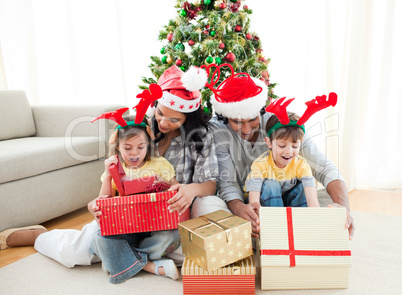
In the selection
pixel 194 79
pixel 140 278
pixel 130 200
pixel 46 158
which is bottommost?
pixel 140 278

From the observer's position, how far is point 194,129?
1.64 metres

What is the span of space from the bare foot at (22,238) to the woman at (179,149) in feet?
0.23

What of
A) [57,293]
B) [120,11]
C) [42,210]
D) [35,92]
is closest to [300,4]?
[120,11]

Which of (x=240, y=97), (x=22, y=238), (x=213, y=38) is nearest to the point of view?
(x=240, y=97)

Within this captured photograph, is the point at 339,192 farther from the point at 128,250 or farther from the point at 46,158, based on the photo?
the point at 46,158

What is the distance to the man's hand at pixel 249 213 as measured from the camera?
146 cm

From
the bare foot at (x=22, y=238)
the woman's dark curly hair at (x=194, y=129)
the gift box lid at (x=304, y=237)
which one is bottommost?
the bare foot at (x=22, y=238)

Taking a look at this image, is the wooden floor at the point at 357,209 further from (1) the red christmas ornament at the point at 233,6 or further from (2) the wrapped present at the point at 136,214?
(1) the red christmas ornament at the point at 233,6

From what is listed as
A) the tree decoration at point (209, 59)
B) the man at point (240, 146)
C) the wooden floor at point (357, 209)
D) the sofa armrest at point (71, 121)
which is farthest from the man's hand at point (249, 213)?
the sofa armrest at point (71, 121)

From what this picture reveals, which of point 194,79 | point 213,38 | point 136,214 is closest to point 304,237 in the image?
point 136,214

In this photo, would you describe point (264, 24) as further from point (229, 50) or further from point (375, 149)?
point (375, 149)

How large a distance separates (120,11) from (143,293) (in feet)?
8.79

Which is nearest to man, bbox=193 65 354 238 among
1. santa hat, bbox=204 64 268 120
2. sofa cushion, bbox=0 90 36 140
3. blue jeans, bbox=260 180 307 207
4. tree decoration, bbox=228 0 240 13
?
santa hat, bbox=204 64 268 120

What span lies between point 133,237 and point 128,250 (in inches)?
3.6
